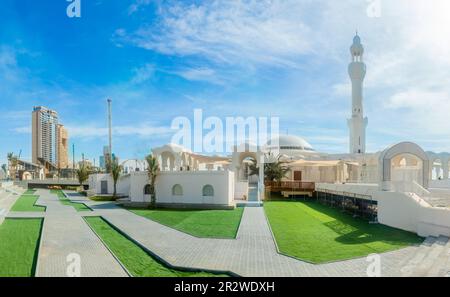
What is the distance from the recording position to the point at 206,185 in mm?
22016

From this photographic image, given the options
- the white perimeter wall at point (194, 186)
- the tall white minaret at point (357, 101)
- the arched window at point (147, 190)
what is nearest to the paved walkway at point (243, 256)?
the white perimeter wall at point (194, 186)

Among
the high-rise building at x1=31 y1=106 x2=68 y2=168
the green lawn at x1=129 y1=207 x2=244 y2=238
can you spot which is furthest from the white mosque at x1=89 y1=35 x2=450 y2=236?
the high-rise building at x1=31 y1=106 x2=68 y2=168

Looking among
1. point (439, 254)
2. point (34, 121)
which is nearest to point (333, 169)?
point (439, 254)

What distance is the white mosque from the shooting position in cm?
1251

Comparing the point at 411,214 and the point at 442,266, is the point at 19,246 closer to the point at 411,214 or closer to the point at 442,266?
the point at 442,266

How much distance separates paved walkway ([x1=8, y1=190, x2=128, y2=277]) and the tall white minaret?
36965mm

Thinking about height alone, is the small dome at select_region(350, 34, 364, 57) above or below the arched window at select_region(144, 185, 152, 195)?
above

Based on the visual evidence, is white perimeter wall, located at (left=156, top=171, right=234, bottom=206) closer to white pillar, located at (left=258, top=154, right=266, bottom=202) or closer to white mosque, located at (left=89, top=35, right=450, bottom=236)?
white mosque, located at (left=89, top=35, right=450, bottom=236)

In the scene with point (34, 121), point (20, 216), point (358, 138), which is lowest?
point (20, 216)

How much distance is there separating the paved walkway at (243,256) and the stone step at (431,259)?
443 mm
